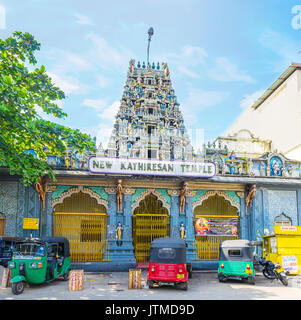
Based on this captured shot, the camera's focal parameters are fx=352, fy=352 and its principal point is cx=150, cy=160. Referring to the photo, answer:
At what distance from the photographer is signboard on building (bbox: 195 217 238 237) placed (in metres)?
18.1

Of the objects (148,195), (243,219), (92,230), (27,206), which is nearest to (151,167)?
(148,195)

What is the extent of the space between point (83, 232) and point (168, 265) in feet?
21.0

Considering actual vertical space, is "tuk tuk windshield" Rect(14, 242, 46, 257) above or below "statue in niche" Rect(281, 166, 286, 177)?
below

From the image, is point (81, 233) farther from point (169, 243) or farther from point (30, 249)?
point (169, 243)

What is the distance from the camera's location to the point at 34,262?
37.1 feet

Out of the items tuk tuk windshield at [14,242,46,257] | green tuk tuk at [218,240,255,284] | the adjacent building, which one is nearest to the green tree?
tuk tuk windshield at [14,242,46,257]

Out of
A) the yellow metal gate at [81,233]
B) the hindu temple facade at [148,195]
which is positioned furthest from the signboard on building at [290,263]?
the yellow metal gate at [81,233]

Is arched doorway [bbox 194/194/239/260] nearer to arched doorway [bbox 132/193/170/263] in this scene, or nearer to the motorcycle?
arched doorway [bbox 132/193/170/263]

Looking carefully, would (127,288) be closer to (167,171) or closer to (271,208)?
(167,171)

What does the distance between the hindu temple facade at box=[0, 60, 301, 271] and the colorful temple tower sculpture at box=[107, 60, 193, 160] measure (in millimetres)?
56

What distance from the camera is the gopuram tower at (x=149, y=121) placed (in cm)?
1842

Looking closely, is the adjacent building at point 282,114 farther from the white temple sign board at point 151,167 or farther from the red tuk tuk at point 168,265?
the red tuk tuk at point 168,265

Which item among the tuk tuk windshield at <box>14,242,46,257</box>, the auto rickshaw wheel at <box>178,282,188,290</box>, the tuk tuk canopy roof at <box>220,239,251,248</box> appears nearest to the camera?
the tuk tuk windshield at <box>14,242,46,257</box>
